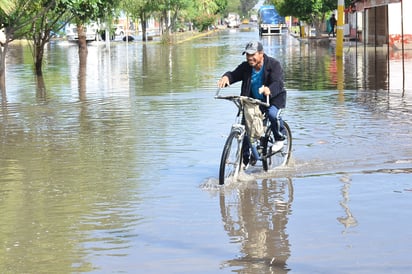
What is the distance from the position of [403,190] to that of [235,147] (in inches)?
69.0

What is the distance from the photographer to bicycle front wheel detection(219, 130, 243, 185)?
898 cm

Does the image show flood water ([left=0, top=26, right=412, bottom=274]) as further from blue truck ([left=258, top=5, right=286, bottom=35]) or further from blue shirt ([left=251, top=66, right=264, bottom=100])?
blue truck ([left=258, top=5, right=286, bottom=35])

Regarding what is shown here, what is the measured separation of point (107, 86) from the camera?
79.4 feet

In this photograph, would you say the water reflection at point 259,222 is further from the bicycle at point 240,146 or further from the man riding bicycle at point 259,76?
the man riding bicycle at point 259,76

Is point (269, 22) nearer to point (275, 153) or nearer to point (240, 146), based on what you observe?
point (275, 153)

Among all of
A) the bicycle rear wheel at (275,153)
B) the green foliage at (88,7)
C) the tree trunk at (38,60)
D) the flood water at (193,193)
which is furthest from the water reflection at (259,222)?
the tree trunk at (38,60)

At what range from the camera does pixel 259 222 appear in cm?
769

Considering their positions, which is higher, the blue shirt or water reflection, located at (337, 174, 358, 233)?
the blue shirt

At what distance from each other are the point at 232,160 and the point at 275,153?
872 mm

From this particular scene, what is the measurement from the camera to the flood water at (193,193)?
21.5ft

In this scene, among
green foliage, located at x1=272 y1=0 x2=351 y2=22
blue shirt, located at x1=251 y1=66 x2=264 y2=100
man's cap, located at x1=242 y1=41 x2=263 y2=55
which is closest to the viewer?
man's cap, located at x1=242 y1=41 x2=263 y2=55

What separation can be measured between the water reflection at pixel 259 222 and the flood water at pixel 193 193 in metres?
0.01

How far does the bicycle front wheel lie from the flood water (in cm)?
17

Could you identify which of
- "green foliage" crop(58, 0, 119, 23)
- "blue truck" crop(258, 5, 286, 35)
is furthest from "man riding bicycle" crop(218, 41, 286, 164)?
"blue truck" crop(258, 5, 286, 35)
